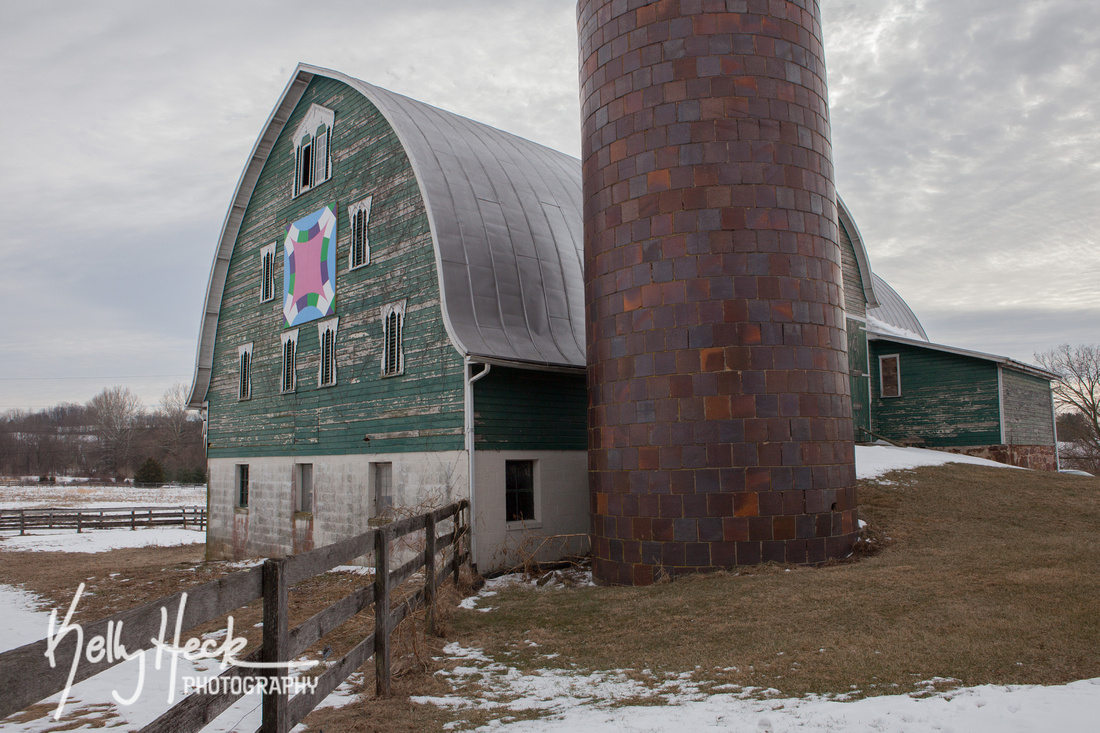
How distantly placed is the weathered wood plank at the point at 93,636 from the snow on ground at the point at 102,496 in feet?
159

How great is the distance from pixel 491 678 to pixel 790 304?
6557 mm

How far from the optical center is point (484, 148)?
56.9 ft

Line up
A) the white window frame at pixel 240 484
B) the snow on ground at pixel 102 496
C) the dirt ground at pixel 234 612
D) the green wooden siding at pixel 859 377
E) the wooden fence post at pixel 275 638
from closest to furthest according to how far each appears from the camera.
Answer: the wooden fence post at pixel 275 638 → the dirt ground at pixel 234 612 → the white window frame at pixel 240 484 → the green wooden siding at pixel 859 377 → the snow on ground at pixel 102 496

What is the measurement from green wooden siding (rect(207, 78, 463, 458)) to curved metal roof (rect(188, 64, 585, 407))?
1.37 ft

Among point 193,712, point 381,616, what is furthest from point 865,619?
point 193,712

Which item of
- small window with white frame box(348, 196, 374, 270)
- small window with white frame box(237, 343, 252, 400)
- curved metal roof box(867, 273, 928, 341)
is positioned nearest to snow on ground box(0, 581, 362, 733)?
small window with white frame box(348, 196, 374, 270)

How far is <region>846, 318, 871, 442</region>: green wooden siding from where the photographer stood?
2280cm

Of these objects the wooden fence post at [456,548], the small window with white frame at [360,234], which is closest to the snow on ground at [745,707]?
the wooden fence post at [456,548]

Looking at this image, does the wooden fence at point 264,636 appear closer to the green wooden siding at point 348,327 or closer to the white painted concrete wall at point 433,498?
the white painted concrete wall at point 433,498

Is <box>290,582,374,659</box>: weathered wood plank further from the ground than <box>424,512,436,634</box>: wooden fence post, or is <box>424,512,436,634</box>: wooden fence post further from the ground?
<box>290,582,374,659</box>: weathered wood plank

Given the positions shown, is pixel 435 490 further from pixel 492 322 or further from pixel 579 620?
pixel 579 620

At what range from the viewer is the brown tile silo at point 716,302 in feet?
33.1

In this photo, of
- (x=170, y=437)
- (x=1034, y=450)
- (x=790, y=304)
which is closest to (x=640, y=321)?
(x=790, y=304)

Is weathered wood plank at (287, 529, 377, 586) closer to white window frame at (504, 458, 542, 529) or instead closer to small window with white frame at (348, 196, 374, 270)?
white window frame at (504, 458, 542, 529)
